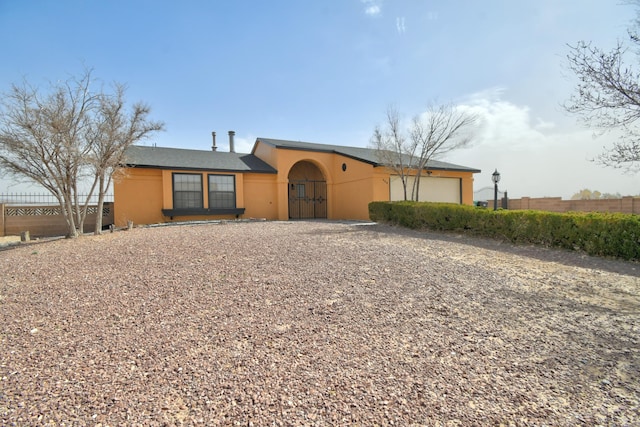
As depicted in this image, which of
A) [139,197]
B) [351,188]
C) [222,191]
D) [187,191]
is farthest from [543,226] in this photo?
[139,197]

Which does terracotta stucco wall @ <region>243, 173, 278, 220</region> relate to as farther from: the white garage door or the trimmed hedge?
the trimmed hedge

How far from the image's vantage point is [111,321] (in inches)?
129

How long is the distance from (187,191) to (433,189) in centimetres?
1184

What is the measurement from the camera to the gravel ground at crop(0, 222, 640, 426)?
2072 millimetres

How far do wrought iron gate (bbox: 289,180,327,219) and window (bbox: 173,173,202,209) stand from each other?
199 inches

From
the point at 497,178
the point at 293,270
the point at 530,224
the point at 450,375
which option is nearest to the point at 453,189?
the point at 497,178

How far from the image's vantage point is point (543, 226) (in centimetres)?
759

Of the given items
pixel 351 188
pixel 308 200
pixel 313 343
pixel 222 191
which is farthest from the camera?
pixel 308 200

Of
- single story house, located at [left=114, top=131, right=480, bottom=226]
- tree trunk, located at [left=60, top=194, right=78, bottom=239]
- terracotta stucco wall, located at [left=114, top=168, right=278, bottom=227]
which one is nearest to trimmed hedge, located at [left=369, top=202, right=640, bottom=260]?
single story house, located at [left=114, top=131, right=480, bottom=226]

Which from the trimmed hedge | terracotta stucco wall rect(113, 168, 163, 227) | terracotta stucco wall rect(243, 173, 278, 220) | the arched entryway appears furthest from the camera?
the arched entryway

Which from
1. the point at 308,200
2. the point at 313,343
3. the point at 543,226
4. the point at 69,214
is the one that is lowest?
the point at 313,343

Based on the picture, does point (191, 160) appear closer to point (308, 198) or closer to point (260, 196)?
point (260, 196)

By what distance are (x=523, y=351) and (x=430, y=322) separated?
84 centimetres

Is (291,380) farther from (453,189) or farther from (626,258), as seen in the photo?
(453,189)
